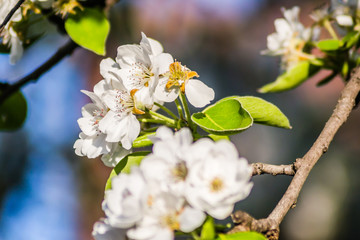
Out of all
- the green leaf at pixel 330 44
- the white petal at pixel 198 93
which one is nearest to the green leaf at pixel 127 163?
the white petal at pixel 198 93

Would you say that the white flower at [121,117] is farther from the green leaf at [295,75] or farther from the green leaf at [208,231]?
the green leaf at [295,75]

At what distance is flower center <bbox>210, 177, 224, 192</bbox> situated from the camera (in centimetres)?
49

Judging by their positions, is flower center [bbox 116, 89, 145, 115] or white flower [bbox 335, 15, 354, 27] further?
white flower [bbox 335, 15, 354, 27]

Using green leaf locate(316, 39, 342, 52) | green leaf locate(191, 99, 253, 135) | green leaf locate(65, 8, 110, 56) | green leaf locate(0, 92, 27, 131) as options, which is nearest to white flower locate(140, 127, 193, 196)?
green leaf locate(191, 99, 253, 135)

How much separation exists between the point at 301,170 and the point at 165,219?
0.26m

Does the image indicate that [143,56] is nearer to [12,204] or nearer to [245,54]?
[12,204]

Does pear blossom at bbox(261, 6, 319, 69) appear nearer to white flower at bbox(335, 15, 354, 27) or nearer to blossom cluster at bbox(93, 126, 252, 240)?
white flower at bbox(335, 15, 354, 27)

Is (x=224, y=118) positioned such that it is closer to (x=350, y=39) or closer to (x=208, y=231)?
(x=208, y=231)

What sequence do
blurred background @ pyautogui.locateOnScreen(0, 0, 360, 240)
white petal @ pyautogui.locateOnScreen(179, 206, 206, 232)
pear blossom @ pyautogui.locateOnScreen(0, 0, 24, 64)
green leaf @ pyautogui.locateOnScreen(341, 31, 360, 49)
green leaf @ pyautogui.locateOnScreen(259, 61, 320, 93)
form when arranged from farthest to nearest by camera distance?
blurred background @ pyautogui.locateOnScreen(0, 0, 360, 240)
green leaf @ pyautogui.locateOnScreen(259, 61, 320, 93)
green leaf @ pyautogui.locateOnScreen(341, 31, 360, 49)
pear blossom @ pyautogui.locateOnScreen(0, 0, 24, 64)
white petal @ pyautogui.locateOnScreen(179, 206, 206, 232)

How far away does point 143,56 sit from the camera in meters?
0.70

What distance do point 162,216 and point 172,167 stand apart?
6cm

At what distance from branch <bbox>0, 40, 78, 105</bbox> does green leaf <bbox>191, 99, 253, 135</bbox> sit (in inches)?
19.4

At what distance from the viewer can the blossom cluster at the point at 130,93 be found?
2.18 feet

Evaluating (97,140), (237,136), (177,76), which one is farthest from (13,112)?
(237,136)
